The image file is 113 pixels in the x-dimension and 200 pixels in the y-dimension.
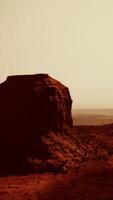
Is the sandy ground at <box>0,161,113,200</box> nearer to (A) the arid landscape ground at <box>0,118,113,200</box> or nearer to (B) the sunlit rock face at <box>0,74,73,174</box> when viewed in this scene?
(A) the arid landscape ground at <box>0,118,113,200</box>

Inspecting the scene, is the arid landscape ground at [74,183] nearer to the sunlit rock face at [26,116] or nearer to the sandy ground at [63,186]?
the sandy ground at [63,186]

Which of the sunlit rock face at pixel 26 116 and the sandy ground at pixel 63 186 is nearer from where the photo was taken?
the sandy ground at pixel 63 186

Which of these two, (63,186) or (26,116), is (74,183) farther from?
(26,116)

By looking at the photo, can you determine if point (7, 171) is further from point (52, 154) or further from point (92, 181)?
point (92, 181)

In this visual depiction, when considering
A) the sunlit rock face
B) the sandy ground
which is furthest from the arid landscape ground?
the sunlit rock face

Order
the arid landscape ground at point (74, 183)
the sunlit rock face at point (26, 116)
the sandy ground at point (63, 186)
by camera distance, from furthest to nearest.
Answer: the sunlit rock face at point (26, 116), the arid landscape ground at point (74, 183), the sandy ground at point (63, 186)

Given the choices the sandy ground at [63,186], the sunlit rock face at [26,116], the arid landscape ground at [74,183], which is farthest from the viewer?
the sunlit rock face at [26,116]

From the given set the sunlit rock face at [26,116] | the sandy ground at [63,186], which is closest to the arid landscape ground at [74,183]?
the sandy ground at [63,186]
